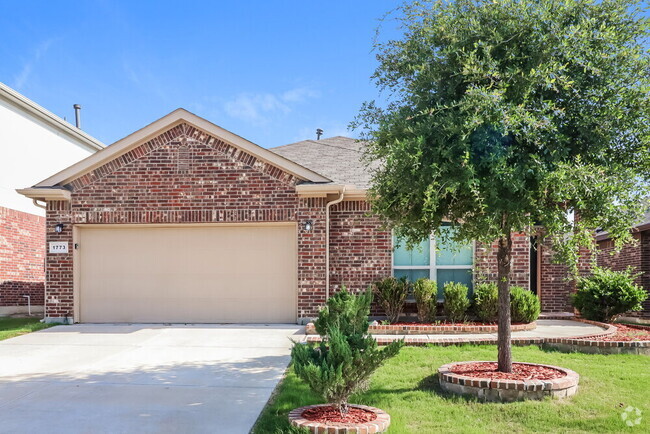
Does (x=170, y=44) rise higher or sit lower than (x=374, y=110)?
higher

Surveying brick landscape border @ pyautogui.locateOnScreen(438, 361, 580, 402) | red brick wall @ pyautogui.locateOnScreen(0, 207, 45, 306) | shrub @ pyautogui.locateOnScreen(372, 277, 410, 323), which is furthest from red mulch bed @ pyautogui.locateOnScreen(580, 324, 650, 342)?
red brick wall @ pyautogui.locateOnScreen(0, 207, 45, 306)

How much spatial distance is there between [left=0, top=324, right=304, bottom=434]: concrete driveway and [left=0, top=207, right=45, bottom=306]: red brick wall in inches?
223

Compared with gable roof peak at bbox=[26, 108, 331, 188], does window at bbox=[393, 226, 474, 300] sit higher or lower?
lower

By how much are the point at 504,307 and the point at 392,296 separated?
16.6ft

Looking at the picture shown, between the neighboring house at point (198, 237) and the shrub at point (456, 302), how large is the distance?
3.28 ft

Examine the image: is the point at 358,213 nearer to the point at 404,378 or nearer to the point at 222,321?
the point at 222,321

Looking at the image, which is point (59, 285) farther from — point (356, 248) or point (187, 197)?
point (356, 248)

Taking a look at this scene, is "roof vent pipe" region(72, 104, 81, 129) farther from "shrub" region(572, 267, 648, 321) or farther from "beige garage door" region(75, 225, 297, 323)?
"shrub" region(572, 267, 648, 321)

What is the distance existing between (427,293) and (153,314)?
20.1ft

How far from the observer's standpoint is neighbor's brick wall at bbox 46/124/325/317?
1268 cm

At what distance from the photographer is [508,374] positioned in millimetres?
7020

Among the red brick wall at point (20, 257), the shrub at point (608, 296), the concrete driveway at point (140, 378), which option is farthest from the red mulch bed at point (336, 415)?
the red brick wall at point (20, 257)

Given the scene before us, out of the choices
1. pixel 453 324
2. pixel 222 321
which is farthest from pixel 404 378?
pixel 222 321

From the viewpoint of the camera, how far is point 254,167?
12.9 m
